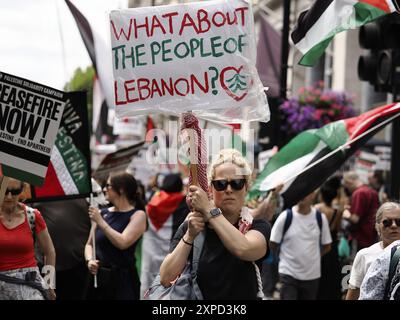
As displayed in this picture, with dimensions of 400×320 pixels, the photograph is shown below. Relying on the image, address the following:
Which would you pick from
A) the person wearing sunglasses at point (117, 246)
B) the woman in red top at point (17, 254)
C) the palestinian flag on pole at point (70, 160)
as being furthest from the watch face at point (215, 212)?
the person wearing sunglasses at point (117, 246)

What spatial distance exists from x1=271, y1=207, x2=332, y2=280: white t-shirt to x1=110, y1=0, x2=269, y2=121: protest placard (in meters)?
4.04

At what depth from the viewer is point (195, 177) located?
177 inches

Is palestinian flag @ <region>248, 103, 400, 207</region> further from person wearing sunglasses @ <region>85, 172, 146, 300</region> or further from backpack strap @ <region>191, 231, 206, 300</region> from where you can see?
backpack strap @ <region>191, 231, 206, 300</region>

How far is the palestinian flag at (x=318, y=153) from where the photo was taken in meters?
7.25

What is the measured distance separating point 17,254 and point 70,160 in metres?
1.34

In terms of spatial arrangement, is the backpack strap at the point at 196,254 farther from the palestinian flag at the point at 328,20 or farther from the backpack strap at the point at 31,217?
the palestinian flag at the point at 328,20

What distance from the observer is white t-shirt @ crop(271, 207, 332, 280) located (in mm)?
8820

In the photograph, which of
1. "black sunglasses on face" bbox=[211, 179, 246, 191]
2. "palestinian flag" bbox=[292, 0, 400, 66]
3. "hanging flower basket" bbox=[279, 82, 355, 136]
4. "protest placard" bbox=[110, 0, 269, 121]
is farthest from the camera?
"hanging flower basket" bbox=[279, 82, 355, 136]

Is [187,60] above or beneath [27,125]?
above

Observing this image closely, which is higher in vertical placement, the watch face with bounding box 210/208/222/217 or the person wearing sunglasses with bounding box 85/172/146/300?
the watch face with bounding box 210/208/222/217

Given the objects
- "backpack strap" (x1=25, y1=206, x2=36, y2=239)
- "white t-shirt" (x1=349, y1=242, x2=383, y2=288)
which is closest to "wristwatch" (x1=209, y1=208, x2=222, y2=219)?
"white t-shirt" (x1=349, y1=242, x2=383, y2=288)

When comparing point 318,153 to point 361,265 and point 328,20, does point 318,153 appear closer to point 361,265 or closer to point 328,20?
point 328,20

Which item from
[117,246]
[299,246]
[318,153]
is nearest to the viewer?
[117,246]

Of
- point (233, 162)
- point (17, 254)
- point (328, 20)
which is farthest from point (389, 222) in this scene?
point (17, 254)
